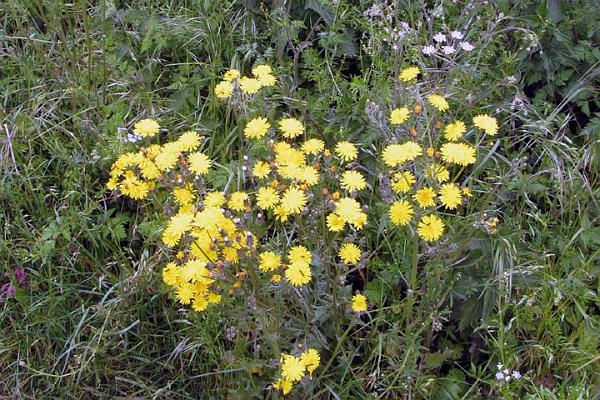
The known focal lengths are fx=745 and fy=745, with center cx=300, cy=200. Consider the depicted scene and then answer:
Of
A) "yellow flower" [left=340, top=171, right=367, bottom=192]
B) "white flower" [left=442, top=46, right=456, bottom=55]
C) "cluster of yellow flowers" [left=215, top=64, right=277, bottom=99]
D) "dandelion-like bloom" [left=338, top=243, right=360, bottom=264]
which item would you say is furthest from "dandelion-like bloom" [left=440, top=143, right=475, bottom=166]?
"white flower" [left=442, top=46, right=456, bottom=55]

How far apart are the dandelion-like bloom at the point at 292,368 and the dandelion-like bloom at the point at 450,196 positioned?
58 cm

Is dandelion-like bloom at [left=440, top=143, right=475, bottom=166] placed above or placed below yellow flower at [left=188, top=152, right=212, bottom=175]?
above

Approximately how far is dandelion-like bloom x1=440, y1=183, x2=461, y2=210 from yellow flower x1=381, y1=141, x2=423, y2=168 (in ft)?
0.40

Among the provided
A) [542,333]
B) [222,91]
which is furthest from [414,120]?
[542,333]

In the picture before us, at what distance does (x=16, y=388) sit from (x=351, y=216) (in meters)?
1.40

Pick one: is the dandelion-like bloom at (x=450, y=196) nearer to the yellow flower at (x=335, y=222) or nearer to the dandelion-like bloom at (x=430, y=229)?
the dandelion-like bloom at (x=430, y=229)

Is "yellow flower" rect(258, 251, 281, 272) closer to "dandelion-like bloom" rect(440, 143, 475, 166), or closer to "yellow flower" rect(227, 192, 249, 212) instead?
"yellow flower" rect(227, 192, 249, 212)

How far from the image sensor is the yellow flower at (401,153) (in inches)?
78.5

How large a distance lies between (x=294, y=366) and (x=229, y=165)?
1.02 metres

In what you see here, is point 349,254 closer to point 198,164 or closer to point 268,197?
point 268,197

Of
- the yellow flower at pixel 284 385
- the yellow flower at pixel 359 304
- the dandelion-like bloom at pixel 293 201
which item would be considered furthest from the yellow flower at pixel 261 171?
the yellow flower at pixel 284 385

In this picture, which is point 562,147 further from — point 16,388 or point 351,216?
point 16,388

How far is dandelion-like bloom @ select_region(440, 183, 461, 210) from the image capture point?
199 centimetres

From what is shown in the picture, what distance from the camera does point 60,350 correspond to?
265 centimetres
